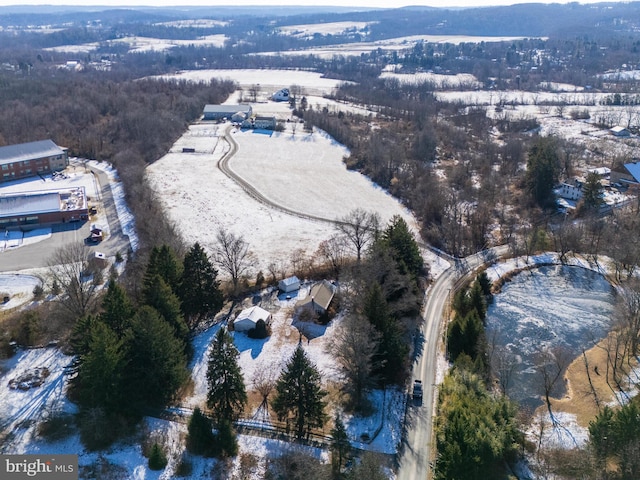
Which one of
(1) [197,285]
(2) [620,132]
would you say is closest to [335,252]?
(1) [197,285]

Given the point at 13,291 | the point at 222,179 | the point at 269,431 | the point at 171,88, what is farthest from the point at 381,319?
the point at 171,88

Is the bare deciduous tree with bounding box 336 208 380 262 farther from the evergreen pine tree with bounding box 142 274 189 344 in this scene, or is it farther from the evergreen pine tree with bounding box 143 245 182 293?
the evergreen pine tree with bounding box 142 274 189 344

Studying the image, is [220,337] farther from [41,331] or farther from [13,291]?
[13,291]

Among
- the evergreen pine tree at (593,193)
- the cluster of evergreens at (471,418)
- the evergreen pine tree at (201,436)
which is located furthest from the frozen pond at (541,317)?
the evergreen pine tree at (201,436)

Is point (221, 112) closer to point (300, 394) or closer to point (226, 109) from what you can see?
point (226, 109)

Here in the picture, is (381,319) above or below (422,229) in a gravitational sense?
above

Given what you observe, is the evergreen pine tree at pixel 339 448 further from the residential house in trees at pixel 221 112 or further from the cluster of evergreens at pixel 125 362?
the residential house in trees at pixel 221 112
